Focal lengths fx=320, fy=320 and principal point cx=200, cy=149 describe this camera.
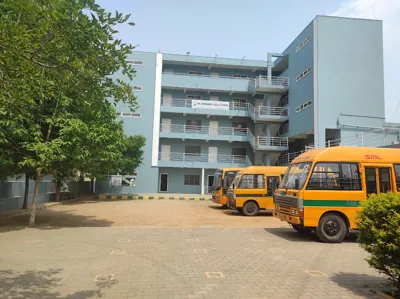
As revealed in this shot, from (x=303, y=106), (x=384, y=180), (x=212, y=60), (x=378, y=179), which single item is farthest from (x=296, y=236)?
(x=212, y=60)

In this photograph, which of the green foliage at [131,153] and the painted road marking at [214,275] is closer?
the painted road marking at [214,275]

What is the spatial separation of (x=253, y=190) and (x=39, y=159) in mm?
9843

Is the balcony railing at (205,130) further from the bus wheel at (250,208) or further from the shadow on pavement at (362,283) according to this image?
the shadow on pavement at (362,283)

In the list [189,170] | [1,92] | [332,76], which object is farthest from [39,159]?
[189,170]

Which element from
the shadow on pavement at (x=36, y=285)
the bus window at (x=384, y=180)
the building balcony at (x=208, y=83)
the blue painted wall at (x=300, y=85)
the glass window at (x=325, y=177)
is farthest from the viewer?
the building balcony at (x=208, y=83)

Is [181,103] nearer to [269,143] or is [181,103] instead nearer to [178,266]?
[269,143]

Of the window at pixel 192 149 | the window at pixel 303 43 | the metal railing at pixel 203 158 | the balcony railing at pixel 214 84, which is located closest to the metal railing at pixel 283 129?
the metal railing at pixel 203 158

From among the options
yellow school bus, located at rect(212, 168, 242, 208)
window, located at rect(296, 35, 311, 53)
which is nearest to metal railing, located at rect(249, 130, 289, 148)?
window, located at rect(296, 35, 311, 53)

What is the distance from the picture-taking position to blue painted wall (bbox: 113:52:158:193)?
1330 inches

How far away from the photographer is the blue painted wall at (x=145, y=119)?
111 feet

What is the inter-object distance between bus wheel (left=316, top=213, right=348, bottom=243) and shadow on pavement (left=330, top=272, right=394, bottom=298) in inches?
129

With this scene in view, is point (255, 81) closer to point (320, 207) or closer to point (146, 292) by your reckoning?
point (320, 207)

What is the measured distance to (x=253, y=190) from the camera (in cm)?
1597

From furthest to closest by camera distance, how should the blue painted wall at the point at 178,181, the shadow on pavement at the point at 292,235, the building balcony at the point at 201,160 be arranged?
the blue painted wall at the point at 178,181 → the building balcony at the point at 201,160 → the shadow on pavement at the point at 292,235
